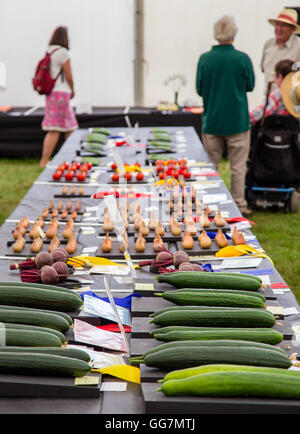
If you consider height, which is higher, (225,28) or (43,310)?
(225,28)

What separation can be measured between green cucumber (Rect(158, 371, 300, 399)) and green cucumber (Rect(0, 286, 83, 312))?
669 millimetres

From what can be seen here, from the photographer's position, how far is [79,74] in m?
9.92

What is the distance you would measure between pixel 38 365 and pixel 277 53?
20.0 ft

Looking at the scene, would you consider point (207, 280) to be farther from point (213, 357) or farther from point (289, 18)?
point (289, 18)

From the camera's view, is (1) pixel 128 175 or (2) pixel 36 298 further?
(1) pixel 128 175

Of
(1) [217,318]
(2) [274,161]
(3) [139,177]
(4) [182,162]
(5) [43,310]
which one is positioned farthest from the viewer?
(2) [274,161]

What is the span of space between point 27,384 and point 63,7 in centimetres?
910

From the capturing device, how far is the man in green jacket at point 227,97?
5668mm

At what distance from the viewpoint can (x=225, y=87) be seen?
5.76 m

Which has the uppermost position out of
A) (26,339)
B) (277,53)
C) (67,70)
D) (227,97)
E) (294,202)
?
(277,53)

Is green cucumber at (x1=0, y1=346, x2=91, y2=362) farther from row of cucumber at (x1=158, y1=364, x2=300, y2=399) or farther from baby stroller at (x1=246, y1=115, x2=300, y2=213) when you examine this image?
baby stroller at (x1=246, y1=115, x2=300, y2=213)

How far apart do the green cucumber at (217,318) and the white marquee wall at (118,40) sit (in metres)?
8.14

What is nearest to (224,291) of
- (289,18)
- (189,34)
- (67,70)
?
(289,18)

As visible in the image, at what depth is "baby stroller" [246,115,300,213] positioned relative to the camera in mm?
5977
